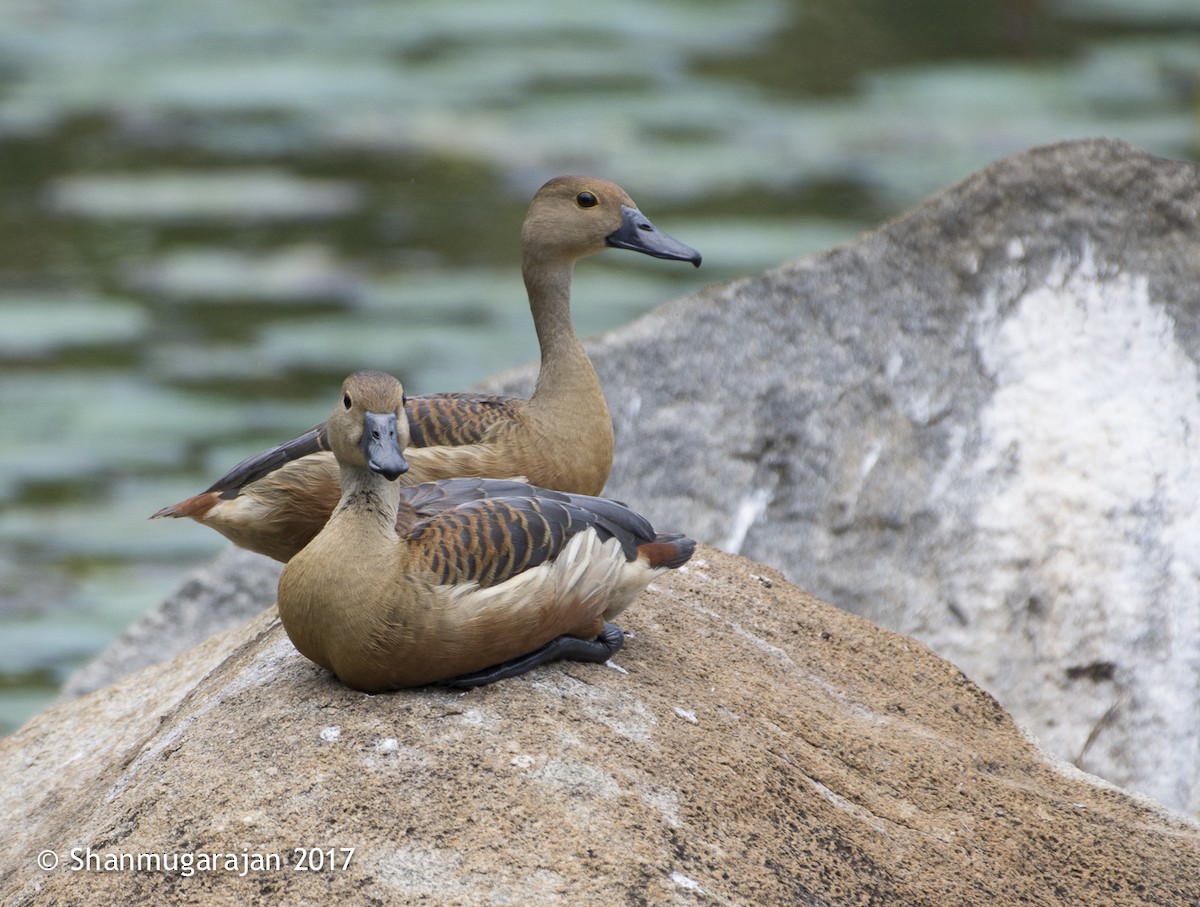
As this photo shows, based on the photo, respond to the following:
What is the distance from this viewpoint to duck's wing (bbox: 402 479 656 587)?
3477mm

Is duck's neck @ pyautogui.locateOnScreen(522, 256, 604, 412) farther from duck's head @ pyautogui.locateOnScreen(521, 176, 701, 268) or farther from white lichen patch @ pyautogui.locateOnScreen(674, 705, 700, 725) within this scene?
white lichen patch @ pyautogui.locateOnScreen(674, 705, 700, 725)

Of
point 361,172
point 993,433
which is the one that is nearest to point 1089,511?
point 993,433

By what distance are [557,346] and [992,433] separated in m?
1.43

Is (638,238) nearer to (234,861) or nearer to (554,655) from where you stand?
(554,655)

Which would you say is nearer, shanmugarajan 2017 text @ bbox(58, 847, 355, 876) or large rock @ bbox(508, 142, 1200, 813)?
shanmugarajan 2017 text @ bbox(58, 847, 355, 876)

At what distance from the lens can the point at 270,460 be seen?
424 centimetres

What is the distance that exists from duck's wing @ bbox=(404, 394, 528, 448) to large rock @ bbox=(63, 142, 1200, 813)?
112cm

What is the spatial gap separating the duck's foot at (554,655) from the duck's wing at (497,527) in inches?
6.8

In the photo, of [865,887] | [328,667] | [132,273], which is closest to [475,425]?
[328,667]

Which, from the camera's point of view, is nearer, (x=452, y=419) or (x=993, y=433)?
(x=452, y=419)

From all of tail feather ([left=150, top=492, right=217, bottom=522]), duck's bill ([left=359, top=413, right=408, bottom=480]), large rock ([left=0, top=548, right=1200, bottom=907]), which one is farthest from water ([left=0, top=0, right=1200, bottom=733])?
duck's bill ([left=359, top=413, right=408, bottom=480])

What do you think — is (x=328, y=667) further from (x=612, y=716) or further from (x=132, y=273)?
(x=132, y=273)

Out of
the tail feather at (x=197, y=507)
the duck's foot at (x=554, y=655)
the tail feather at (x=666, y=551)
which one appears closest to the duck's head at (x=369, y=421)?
the duck's foot at (x=554, y=655)

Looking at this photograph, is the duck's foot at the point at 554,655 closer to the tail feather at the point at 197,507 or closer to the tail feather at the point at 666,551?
the tail feather at the point at 666,551
